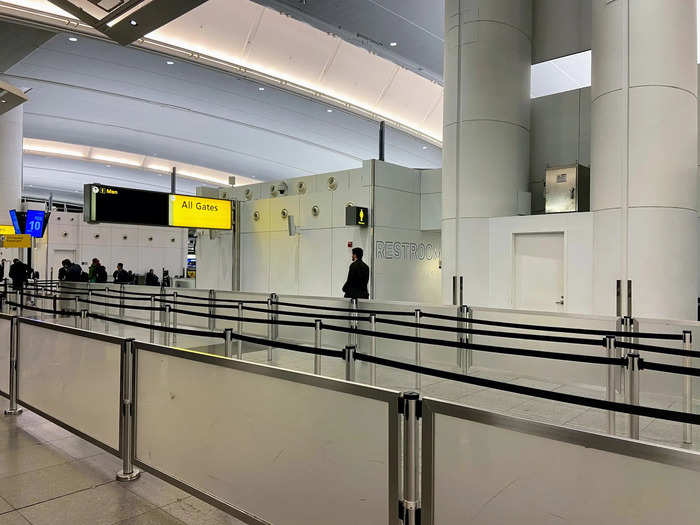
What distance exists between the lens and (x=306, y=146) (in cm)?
2938

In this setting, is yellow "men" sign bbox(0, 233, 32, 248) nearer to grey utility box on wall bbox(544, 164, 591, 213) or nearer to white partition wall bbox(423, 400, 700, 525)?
grey utility box on wall bbox(544, 164, 591, 213)

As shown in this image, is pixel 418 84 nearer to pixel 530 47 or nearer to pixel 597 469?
pixel 530 47

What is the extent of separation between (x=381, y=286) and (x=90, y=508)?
1091cm

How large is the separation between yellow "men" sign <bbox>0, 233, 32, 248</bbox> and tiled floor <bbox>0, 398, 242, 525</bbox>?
18.7m

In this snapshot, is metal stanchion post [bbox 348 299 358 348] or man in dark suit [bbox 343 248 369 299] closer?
metal stanchion post [bbox 348 299 358 348]

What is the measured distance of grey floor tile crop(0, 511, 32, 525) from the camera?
3139mm

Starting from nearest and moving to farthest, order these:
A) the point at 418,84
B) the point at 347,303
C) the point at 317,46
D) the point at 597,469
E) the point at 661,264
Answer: the point at 597,469, the point at 661,264, the point at 347,303, the point at 317,46, the point at 418,84

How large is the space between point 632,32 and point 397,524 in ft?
29.6

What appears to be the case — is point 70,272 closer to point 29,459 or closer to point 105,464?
point 29,459

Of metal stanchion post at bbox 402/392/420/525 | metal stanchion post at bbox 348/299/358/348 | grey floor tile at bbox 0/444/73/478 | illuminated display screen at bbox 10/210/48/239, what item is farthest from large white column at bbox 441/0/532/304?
illuminated display screen at bbox 10/210/48/239

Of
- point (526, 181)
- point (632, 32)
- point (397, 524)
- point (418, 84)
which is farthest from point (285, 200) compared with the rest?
point (397, 524)

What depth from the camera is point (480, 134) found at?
10281 millimetres

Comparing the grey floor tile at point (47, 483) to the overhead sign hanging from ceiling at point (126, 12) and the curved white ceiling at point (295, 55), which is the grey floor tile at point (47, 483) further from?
the curved white ceiling at point (295, 55)

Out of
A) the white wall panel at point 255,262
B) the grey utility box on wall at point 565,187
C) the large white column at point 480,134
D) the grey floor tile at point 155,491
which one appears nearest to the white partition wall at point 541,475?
the grey floor tile at point 155,491
